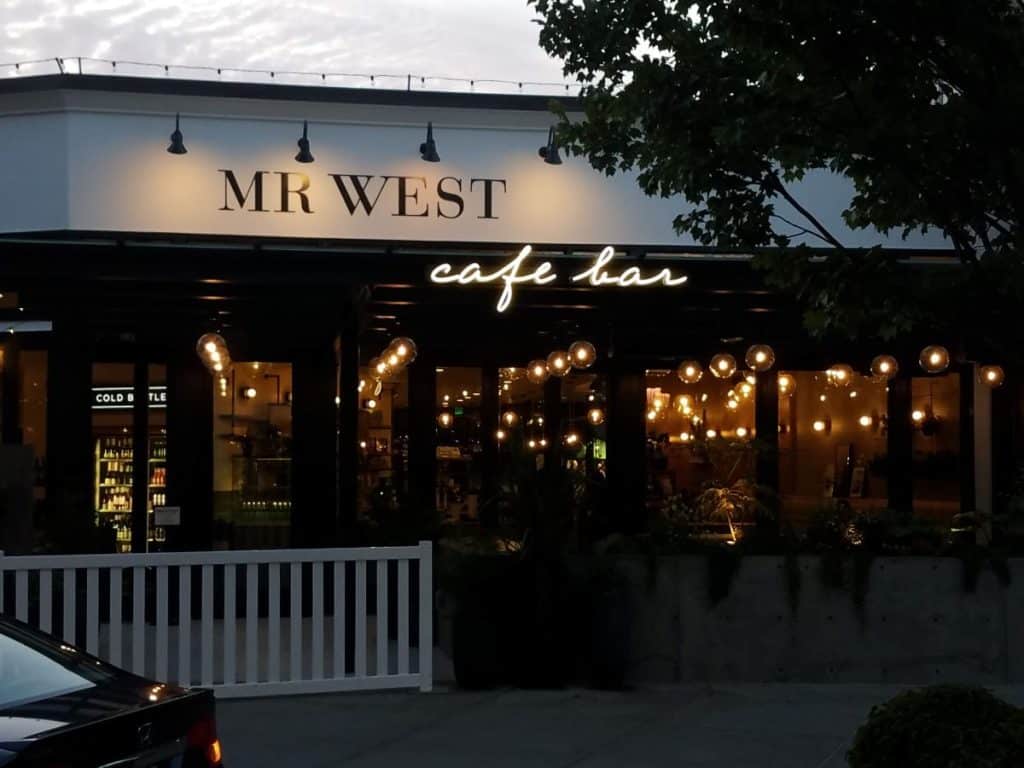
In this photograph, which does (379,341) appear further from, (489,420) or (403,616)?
(403,616)

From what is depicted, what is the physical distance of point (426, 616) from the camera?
31.5 feet

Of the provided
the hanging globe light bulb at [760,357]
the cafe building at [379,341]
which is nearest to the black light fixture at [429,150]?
the cafe building at [379,341]

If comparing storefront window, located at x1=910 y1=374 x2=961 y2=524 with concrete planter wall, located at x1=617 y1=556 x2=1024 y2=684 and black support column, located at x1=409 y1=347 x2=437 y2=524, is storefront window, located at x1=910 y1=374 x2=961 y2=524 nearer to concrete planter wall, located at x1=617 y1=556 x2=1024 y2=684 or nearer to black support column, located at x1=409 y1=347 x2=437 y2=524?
black support column, located at x1=409 y1=347 x2=437 y2=524

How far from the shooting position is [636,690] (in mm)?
9969

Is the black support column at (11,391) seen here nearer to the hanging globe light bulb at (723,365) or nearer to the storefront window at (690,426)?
the storefront window at (690,426)

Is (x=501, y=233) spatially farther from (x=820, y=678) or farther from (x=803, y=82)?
(x=803, y=82)

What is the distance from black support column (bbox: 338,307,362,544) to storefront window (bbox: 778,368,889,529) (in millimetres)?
6664

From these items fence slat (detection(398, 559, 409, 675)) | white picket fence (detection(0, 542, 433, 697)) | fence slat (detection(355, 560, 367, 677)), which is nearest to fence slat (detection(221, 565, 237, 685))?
white picket fence (detection(0, 542, 433, 697))

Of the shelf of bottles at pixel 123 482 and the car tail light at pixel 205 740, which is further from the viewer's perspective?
the shelf of bottles at pixel 123 482

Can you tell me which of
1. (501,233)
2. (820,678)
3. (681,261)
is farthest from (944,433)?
(820,678)

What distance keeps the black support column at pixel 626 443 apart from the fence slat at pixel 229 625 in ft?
28.8

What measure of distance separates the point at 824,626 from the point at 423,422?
26.7 feet

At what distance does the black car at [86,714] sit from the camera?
14.8 ft

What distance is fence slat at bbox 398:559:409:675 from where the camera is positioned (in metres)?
9.51
